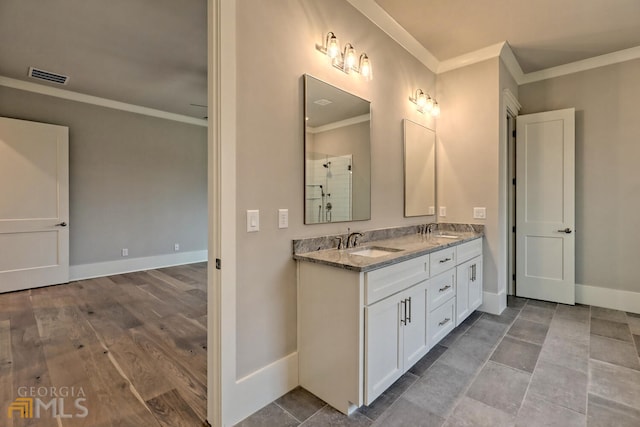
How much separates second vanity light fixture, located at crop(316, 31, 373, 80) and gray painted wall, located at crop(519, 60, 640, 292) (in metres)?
2.74

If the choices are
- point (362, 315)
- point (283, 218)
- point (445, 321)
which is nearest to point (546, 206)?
point (445, 321)

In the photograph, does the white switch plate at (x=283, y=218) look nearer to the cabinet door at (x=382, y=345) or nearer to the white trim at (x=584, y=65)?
the cabinet door at (x=382, y=345)

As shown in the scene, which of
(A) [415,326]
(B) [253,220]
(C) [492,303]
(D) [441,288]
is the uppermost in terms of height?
(B) [253,220]

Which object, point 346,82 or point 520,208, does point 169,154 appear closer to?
point 346,82

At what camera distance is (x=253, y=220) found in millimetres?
1714

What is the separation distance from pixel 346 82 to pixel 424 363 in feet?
7.17

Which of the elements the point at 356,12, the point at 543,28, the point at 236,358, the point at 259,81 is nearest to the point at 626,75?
the point at 543,28

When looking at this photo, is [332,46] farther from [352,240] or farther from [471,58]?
[471,58]

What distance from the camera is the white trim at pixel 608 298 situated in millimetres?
3182

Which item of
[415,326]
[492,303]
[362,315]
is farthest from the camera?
[492,303]

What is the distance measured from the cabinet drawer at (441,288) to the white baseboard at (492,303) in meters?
0.89

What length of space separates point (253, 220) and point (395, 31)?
231cm

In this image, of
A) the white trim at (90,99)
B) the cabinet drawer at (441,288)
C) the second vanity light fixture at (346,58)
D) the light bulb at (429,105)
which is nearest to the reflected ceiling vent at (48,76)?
the white trim at (90,99)

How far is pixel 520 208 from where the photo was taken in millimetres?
3666
